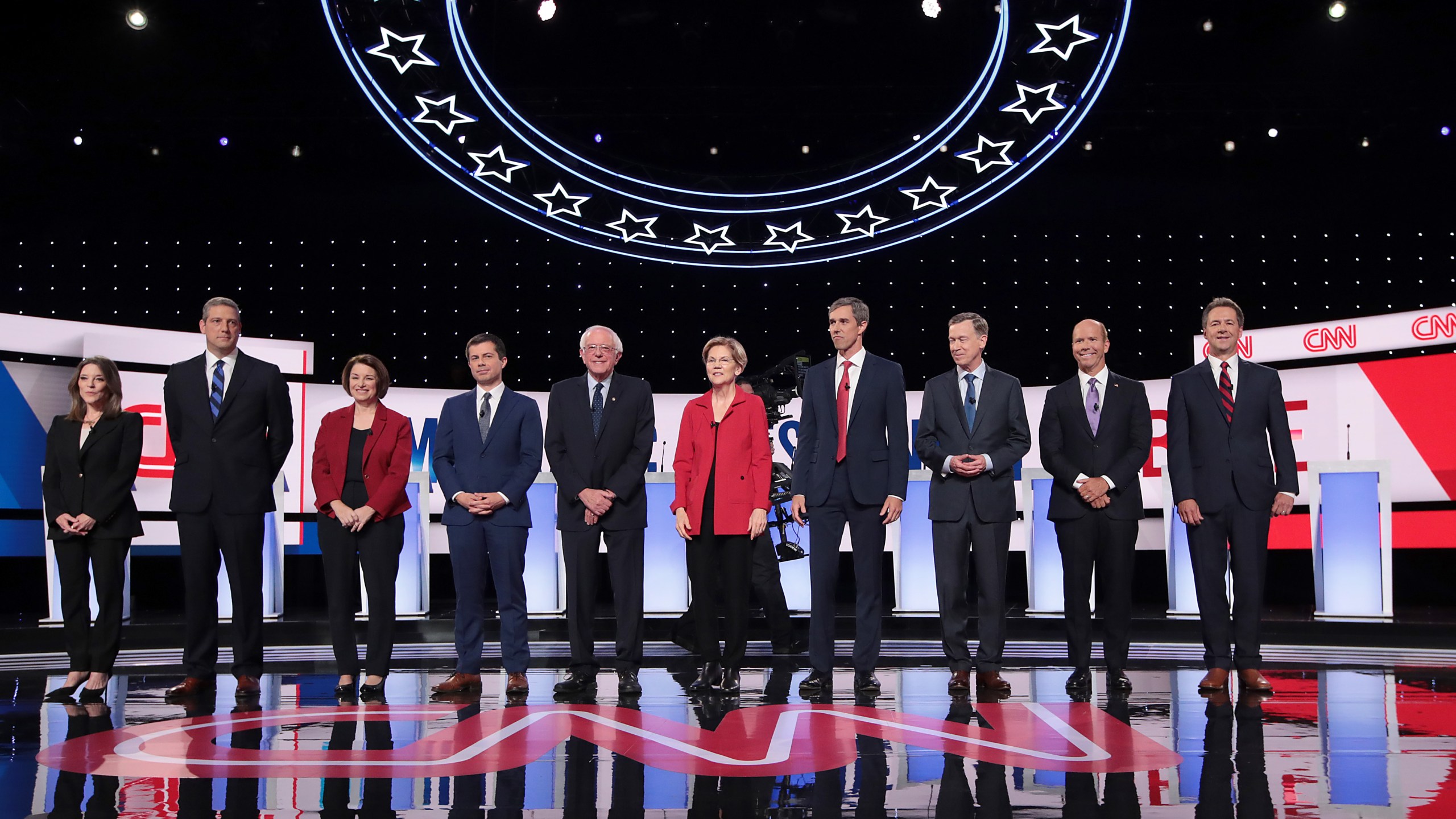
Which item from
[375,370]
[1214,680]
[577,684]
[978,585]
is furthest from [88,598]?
[1214,680]

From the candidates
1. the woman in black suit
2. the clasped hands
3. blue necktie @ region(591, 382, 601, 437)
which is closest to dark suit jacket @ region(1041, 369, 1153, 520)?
blue necktie @ region(591, 382, 601, 437)

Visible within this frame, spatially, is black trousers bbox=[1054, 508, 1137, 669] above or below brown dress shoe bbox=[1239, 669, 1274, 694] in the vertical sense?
above

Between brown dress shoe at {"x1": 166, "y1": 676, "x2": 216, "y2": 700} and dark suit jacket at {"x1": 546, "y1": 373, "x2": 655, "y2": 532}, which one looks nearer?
brown dress shoe at {"x1": 166, "y1": 676, "x2": 216, "y2": 700}

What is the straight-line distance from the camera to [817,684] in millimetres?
3838

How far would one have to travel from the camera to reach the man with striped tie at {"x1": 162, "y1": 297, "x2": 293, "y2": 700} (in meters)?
3.90

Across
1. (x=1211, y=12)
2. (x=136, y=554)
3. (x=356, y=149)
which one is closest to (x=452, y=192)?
(x=356, y=149)

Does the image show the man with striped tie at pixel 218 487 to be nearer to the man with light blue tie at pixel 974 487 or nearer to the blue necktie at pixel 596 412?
the blue necktie at pixel 596 412

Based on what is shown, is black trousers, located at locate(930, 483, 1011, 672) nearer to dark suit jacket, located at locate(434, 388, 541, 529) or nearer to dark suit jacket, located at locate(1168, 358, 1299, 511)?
dark suit jacket, located at locate(1168, 358, 1299, 511)

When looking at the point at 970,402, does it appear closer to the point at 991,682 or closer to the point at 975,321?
the point at 975,321

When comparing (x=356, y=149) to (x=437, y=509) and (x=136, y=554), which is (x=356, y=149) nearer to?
(x=437, y=509)

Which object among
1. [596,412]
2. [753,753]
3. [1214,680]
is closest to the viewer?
[753,753]

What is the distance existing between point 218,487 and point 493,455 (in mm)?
1021

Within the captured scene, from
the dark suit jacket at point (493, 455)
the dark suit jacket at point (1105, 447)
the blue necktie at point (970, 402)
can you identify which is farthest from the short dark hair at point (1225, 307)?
the dark suit jacket at point (493, 455)

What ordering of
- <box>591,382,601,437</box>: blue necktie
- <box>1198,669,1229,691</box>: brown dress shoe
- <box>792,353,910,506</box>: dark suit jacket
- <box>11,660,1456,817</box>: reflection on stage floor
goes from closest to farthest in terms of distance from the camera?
<box>11,660,1456,817</box>: reflection on stage floor
<box>1198,669,1229,691</box>: brown dress shoe
<box>792,353,910,506</box>: dark suit jacket
<box>591,382,601,437</box>: blue necktie
